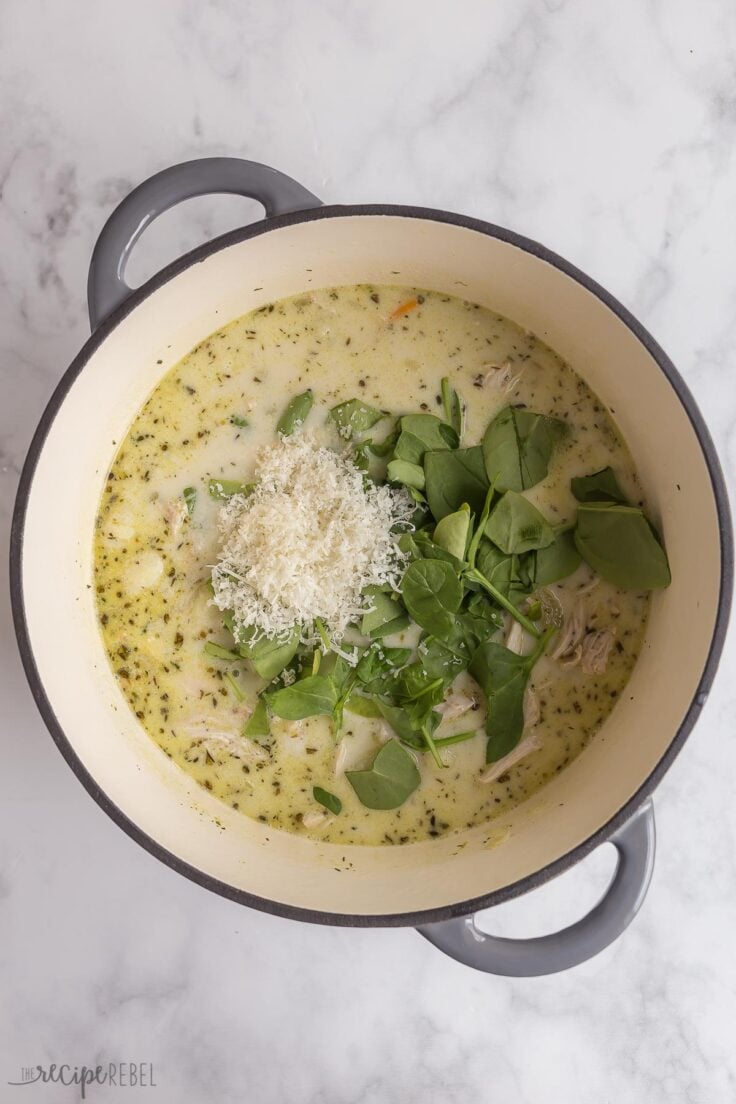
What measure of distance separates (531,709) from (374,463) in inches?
16.2

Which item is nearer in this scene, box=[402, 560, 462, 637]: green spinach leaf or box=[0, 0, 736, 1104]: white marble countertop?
box=[402, 560, 462, 637]: green spinach leaf

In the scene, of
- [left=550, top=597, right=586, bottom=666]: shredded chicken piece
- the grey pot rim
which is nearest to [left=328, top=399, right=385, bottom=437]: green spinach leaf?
the grey pot rim

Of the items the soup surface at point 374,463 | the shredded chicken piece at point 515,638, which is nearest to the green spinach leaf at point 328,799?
the soup surface at point 374,463

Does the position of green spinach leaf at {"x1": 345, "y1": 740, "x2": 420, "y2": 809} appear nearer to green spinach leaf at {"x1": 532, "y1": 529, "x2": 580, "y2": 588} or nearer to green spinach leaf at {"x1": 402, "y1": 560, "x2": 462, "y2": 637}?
green spinach leaf at {"x1": 402, "y1": 560, "x2": 462, "y2": 637}

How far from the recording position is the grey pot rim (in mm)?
1102

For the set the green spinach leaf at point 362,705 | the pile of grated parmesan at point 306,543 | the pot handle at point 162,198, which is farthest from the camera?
the green spinach leaf at point 362,705

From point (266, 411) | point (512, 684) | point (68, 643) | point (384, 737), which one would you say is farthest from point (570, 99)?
point (68, 643)

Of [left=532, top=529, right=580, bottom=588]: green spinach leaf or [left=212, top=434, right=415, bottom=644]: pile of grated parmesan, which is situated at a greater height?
[left=532, top=529, right=580, bottom=588]: green spinach leaf

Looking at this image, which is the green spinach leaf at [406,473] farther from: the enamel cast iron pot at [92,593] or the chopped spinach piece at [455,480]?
the enamel cast iron pot at [92,593]

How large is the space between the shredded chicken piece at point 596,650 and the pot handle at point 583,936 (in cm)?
23

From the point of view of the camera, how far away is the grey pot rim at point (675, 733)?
43.4 inches

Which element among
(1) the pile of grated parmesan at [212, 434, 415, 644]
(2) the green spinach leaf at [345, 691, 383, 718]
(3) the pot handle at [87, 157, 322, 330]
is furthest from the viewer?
(2) the green spinach leaf at [345, 691, 383, 718]

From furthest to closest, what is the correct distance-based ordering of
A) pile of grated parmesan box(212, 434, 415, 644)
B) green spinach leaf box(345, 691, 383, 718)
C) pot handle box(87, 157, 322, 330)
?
1. green spinach leaf box(345, 691, 383, 718)
2. pile of grated parmesan box(212, 434, 415, 644)
3. pot handle box(87, 157, 322, 330)

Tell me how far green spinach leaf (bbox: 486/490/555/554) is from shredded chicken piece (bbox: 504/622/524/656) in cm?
12
